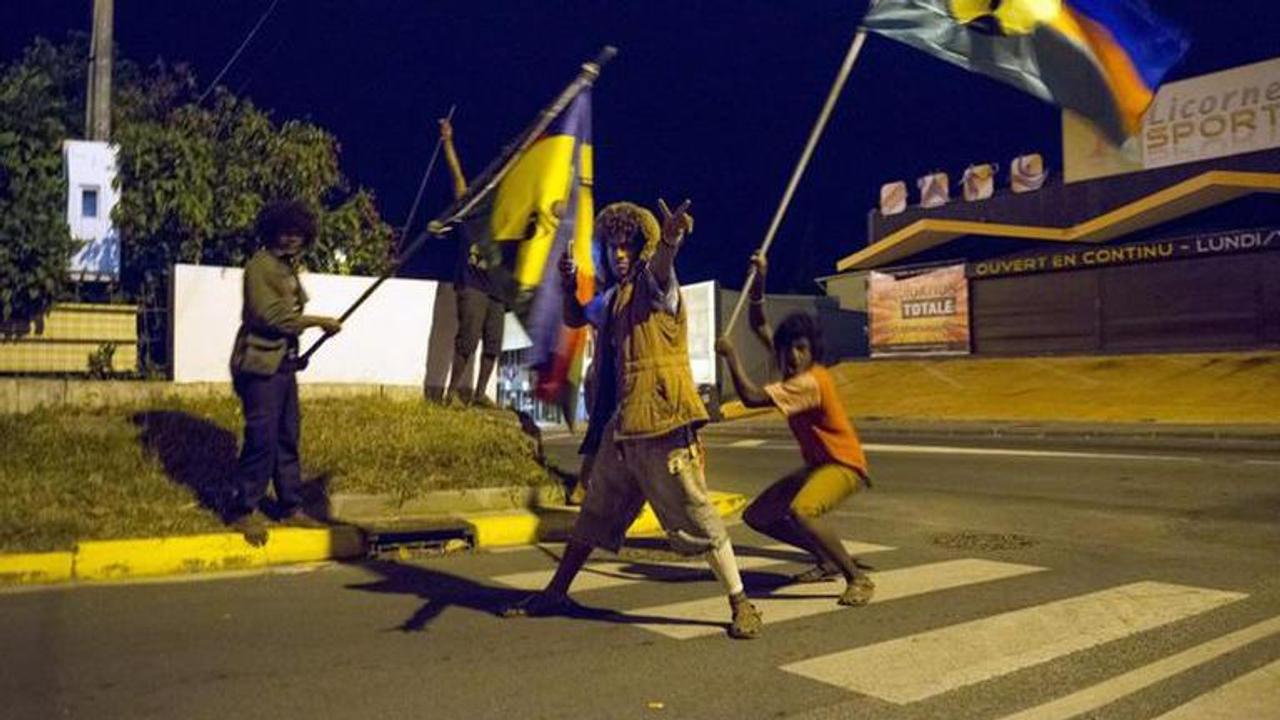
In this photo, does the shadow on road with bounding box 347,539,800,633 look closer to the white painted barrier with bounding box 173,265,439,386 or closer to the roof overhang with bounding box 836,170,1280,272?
the white painted barrier with bounding box 173,265,439,386

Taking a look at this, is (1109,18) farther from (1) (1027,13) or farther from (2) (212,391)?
(2) (212,391)

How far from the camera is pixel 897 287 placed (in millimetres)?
36656

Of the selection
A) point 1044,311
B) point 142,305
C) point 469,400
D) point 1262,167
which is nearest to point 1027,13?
point 469,400

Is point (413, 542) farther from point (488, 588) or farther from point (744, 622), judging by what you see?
point (744, 622)

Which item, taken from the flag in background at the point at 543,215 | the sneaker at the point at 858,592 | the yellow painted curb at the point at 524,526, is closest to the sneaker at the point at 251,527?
the yellow painted curb at the point at 524,526

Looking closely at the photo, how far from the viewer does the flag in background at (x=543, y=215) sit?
26.9 ft

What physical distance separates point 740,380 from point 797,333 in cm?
77

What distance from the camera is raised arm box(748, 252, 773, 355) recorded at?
194 inches

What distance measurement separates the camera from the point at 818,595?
18.5 ft

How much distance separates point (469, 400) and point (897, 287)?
91.8ft

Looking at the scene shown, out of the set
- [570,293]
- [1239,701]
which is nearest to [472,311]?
[570,293]

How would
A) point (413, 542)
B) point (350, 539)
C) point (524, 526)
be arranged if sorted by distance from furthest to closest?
point (524, 526)
point (413, 542)
point (350, 539)

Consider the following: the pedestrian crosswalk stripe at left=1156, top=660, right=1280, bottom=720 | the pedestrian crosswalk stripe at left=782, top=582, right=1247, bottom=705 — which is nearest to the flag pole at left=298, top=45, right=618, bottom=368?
the pedestrian crosswalk stripe at left=782, top=582, right=1247, bottom=705

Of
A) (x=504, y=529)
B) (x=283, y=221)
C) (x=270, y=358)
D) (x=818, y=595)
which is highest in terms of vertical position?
(x=283, y=221)
